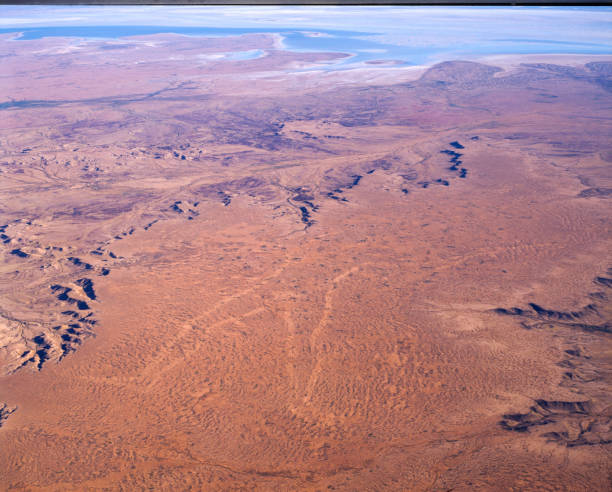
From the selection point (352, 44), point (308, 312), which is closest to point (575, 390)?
point (308, 312)

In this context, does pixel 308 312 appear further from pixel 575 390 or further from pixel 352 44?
pixel 352 44

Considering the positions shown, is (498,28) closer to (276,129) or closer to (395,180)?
(276,129)

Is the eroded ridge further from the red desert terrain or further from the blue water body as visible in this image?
the blue water body

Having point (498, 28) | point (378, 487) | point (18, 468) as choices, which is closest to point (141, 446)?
point (18, 468)

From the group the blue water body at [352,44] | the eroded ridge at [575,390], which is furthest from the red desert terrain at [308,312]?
the blue water body at [352,44]

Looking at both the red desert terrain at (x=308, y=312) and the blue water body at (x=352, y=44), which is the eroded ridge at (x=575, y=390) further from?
the blue water body at (x=352, y=44)

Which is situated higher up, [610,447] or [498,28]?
[498,28]
